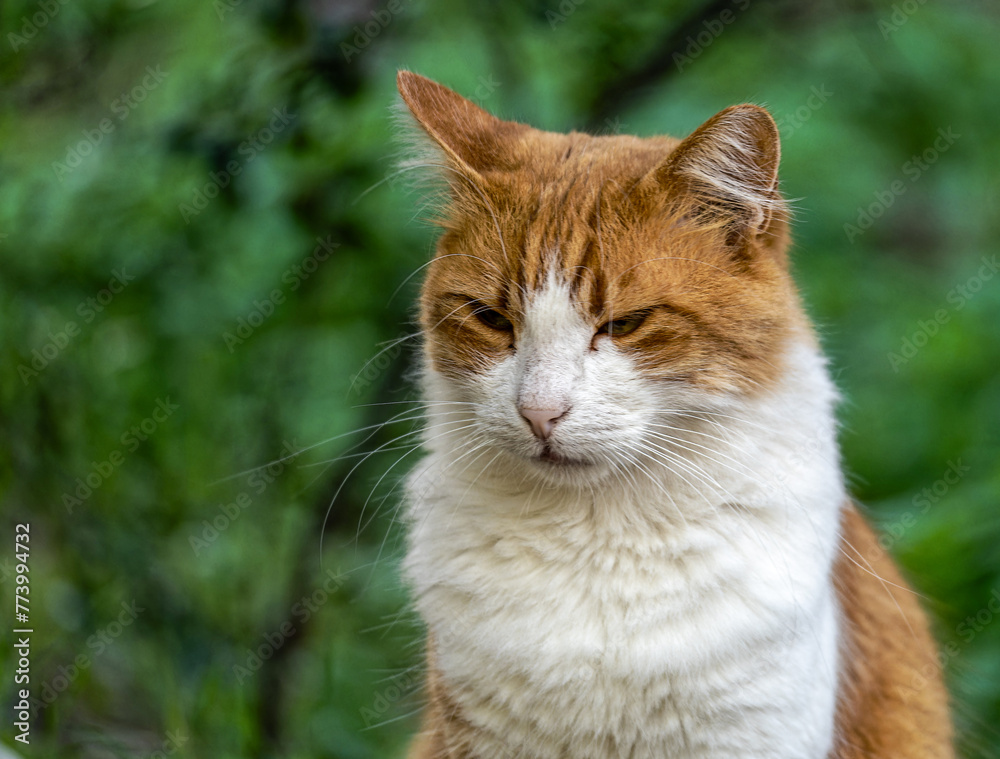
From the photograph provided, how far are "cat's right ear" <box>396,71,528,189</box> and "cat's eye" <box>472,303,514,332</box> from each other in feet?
0.82

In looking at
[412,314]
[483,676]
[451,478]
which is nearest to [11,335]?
[412,314]

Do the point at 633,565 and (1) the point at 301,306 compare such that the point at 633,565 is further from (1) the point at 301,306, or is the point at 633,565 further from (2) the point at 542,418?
(1) the point at 301,306

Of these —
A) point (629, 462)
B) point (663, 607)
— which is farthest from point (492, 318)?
point (663, 607)

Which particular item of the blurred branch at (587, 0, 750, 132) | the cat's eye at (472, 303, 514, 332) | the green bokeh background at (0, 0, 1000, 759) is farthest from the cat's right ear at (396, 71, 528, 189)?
the blurred branch at (587, 0, 750, 132)

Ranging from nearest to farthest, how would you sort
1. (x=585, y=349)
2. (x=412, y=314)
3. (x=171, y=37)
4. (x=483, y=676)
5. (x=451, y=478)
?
(x=585, y=349)
(x=483, y=676)
(x=451, y=478)
(x=412, y=314)
(x=171, y=37)

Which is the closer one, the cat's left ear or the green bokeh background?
the cat's left ear

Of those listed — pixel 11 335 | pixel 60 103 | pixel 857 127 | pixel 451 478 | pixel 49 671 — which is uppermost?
pixel 60 103

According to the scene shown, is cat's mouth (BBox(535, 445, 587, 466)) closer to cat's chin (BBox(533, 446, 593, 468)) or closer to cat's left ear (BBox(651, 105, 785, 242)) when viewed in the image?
cat's chin (BBox(533, 446, 593, 468))

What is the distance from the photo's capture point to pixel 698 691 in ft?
5.65

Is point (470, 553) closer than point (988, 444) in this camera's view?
Yes

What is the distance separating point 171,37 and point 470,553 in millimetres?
1788

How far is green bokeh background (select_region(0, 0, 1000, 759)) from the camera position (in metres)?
2.63

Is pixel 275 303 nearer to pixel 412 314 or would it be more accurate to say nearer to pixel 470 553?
pixel 412 314

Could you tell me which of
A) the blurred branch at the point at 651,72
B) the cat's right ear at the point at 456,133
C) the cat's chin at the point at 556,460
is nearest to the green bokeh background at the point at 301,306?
the blurred branch at the point at 651,72
